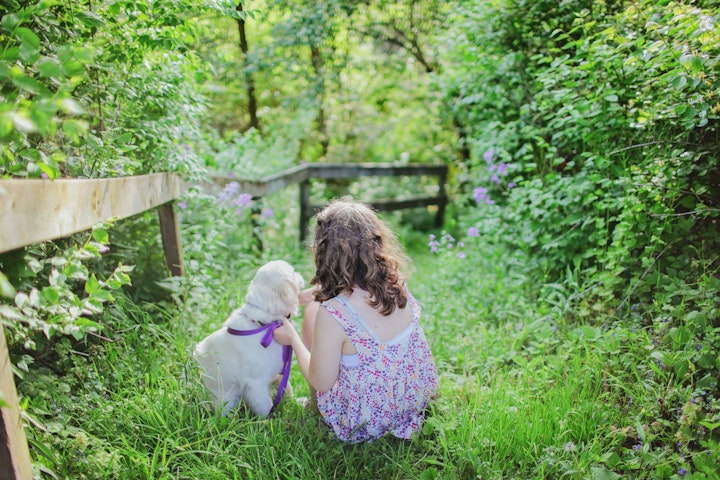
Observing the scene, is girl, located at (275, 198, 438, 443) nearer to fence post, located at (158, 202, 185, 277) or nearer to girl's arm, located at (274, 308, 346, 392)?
girl's arm, located at (274, 308, 346, 392)

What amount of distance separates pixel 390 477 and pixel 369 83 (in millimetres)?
7682

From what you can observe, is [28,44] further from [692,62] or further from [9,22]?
[692,62]

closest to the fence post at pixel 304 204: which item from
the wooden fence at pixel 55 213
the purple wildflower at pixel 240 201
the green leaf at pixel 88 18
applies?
the purple wildflower at pixel 240 201

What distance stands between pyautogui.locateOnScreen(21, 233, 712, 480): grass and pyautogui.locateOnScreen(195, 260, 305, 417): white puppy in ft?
0.32

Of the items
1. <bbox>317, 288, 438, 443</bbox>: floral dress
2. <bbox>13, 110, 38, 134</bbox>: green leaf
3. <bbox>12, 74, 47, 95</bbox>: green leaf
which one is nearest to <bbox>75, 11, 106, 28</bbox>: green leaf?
<bbox>12, 74, 47, 95</bbox>: green leaf

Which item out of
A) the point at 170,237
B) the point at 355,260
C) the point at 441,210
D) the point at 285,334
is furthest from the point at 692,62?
the point at 441,210

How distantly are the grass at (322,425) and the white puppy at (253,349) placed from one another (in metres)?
0.10

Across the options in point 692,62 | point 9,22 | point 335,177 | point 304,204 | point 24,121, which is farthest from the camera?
point 335,177

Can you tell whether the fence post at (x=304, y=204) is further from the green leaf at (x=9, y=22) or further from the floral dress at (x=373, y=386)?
the green leaf at (x=9, y=22)

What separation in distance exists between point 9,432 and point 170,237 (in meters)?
1.74

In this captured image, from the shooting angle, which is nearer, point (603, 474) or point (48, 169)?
point (48, 169)

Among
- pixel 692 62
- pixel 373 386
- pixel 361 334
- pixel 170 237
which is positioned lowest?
pixel 373 386

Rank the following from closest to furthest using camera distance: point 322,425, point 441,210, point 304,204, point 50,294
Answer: point 50,294 → point 322,425 → point 304,204 → point 441,210

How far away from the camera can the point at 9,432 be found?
1.47 metres
